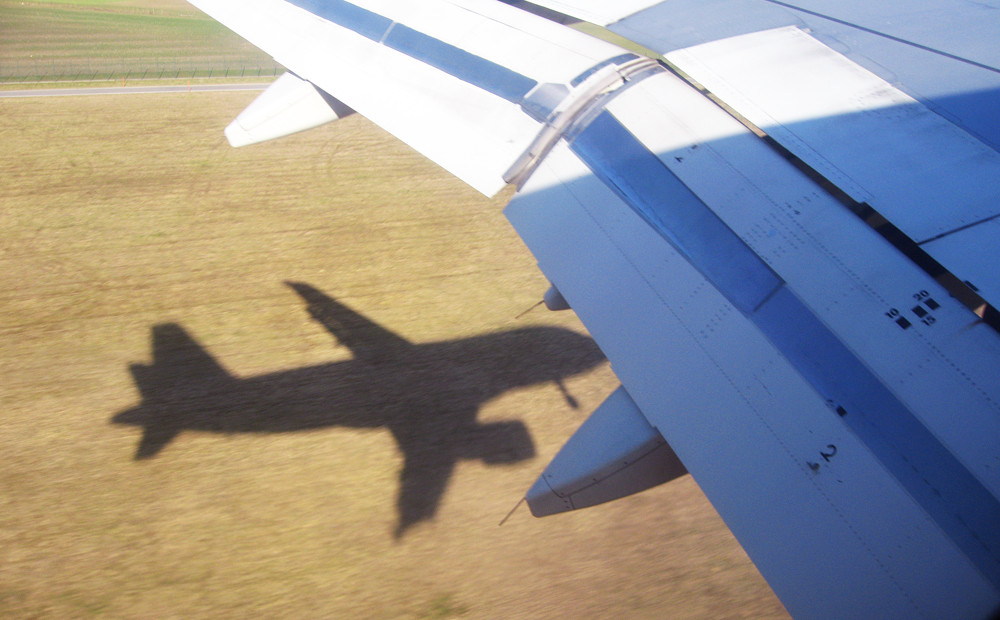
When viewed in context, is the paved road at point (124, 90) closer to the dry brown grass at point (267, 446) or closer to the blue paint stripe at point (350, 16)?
the dry brown grass at point (267, 446)

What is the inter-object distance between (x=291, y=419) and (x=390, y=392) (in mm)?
1167

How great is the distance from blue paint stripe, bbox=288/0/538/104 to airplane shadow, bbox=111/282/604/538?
3.91m

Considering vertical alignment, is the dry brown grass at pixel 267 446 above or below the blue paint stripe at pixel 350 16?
below

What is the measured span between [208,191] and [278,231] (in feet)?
6.89

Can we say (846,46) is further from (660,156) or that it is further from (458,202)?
(458,202)

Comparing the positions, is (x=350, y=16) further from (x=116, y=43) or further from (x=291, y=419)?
(x=116, y=43)

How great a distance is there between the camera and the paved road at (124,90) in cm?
1423

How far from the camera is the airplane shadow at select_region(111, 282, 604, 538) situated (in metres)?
6.54

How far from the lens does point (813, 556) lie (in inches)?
90.2

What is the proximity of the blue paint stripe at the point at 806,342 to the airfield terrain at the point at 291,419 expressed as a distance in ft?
11.8

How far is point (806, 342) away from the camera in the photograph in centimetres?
269

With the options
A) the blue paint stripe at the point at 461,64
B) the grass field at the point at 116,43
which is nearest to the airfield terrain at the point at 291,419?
the blue paint stripe at the point at 461,64

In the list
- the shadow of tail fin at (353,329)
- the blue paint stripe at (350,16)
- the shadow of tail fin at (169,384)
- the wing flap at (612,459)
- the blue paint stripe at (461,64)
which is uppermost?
the blue paint stripe at (461,64)

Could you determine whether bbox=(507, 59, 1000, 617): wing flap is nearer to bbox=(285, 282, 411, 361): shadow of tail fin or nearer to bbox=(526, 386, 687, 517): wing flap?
bbox=(526, 386, 687, 517): wing flap
